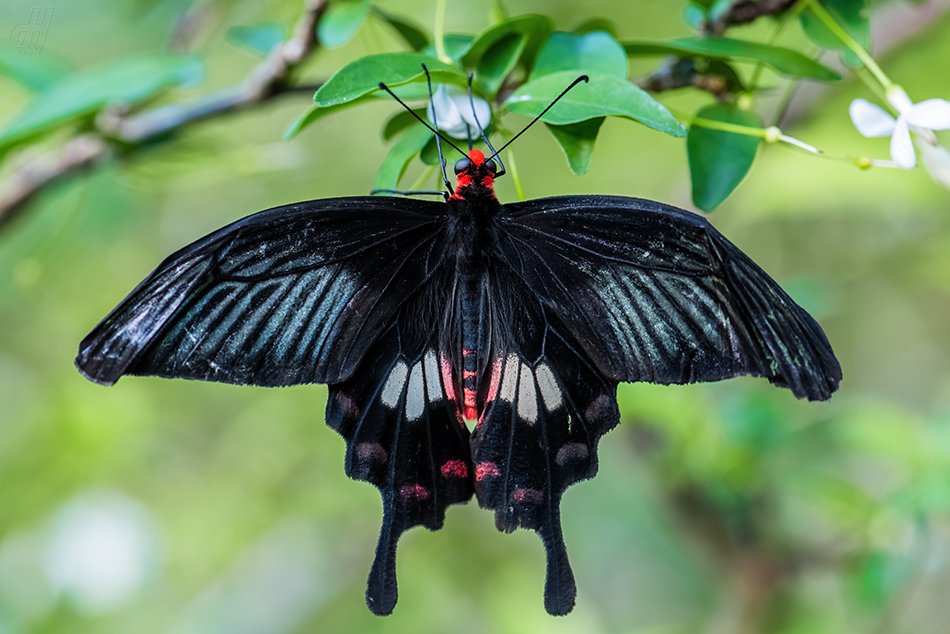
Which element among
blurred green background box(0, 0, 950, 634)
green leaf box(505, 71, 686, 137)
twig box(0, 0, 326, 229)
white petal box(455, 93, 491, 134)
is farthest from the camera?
blurred green background box(0, 0, 950, 634)

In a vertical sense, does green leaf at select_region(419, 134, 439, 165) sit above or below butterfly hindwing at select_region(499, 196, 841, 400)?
above

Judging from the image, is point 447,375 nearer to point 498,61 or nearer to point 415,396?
point 415,396

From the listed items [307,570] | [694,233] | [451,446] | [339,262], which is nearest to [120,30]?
[307,570]

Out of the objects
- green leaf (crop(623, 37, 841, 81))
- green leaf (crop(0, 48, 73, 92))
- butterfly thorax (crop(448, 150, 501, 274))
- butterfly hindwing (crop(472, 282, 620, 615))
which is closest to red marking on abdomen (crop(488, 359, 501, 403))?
butterfly hindwing (crop(472, 282, 620, 615))

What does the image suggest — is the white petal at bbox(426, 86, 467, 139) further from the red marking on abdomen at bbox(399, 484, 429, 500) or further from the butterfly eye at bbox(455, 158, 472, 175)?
the red marking on abdomen at bbox(399, 484, 429, 500)

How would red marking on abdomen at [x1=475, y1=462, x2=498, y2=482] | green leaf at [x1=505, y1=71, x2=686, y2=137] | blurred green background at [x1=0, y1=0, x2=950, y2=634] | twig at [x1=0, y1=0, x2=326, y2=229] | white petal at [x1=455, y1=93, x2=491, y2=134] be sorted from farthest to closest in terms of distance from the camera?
1. blurred green background at [x1=0, y1=0, x2=950, y2=634]
2. twig at [x1=0, y1=0, x2=326, y2=229]
3. red marking on abdomen at [x1=475, y1=462, x2=498, y2=482]
4. white petal at [x1=455, y1=93, x2=491, y2=134]
5. green leaf at [x1=505, y1=71, x2=686, y2=137]
